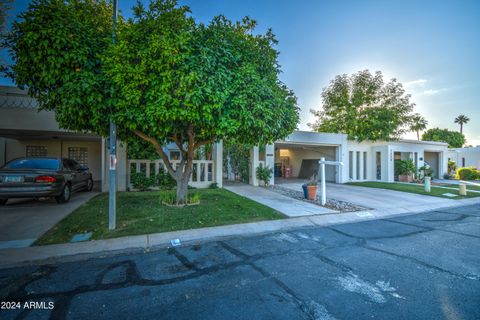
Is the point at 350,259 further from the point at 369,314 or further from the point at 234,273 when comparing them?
the point at 234,273

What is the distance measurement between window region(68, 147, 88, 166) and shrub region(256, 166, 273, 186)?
443 inches

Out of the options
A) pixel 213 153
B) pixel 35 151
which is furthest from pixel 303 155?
pixel 35 151

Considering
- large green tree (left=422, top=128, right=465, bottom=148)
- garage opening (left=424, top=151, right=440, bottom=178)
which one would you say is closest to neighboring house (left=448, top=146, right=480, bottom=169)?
garage opening (left=424, top=151, right=440, bottom=178)

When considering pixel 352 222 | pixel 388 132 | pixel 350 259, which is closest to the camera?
pixel 350 259

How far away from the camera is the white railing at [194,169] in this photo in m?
10.8

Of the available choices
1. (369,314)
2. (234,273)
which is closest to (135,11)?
(234,273)

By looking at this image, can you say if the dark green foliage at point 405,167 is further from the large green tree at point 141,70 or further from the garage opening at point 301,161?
the large green tree at point 141,70

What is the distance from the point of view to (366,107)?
19.5 metres

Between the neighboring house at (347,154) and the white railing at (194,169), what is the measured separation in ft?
9.80

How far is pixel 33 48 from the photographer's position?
470cm

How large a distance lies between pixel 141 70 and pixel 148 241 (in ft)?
12.1

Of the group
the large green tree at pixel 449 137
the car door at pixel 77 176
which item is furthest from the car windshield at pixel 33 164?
the large green tree at pixel 449 137

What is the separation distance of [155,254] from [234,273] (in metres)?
1.64

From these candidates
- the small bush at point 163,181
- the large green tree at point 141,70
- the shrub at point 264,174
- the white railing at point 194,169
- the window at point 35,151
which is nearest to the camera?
the large green tree at point 141,70
